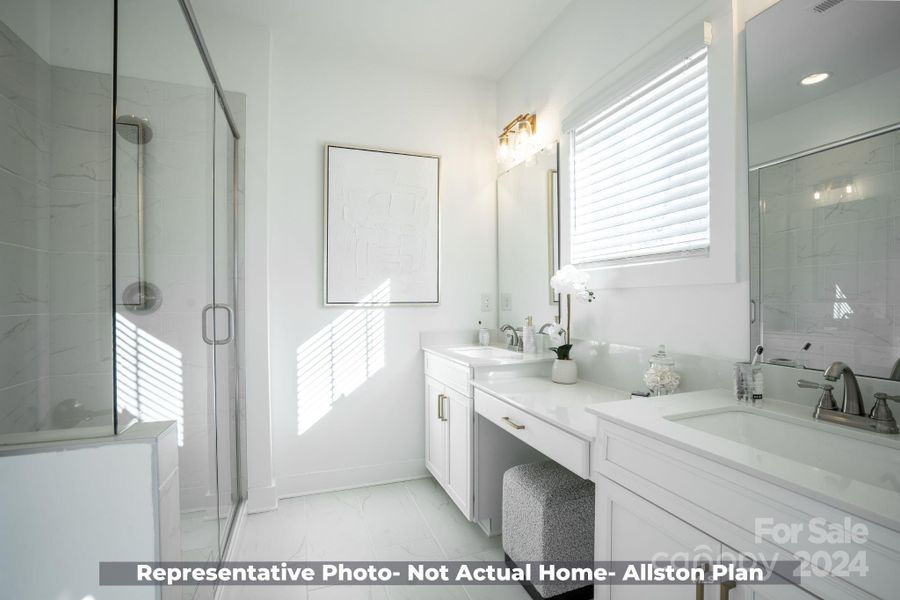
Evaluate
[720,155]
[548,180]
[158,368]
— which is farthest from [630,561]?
[548,180]

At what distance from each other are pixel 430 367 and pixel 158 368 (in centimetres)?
160

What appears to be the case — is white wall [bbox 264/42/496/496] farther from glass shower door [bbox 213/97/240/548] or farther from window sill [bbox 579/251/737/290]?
window sill [bbox 579/251/737/290]

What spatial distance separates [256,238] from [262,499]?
1.49 meters

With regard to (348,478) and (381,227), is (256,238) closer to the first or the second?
(381,227)

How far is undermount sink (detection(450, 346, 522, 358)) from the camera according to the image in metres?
2.31

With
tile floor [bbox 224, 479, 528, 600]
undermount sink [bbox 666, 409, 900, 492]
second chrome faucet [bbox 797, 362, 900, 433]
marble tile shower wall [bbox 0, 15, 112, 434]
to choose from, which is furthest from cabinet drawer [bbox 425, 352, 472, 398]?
marble tile shower wall [bbox 0, 15, 112, 434]

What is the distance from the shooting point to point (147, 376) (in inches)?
44.1

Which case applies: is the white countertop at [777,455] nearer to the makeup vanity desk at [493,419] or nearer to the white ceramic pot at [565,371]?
the makeup vanity desk at [493,419]

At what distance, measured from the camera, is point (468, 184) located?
9.37 feet

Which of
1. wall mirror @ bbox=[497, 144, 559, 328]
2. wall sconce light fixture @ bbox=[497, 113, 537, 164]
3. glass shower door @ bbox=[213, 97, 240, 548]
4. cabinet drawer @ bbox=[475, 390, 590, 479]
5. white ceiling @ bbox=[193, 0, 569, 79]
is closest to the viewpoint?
cabinet drawer @ bbox=[475, 390, 590, 479]

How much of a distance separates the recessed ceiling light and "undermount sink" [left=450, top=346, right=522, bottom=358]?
5.19 ft

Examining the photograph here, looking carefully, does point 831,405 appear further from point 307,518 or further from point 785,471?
point 307,518

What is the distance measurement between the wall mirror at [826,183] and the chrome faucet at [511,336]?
136cm

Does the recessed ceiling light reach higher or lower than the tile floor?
higher
